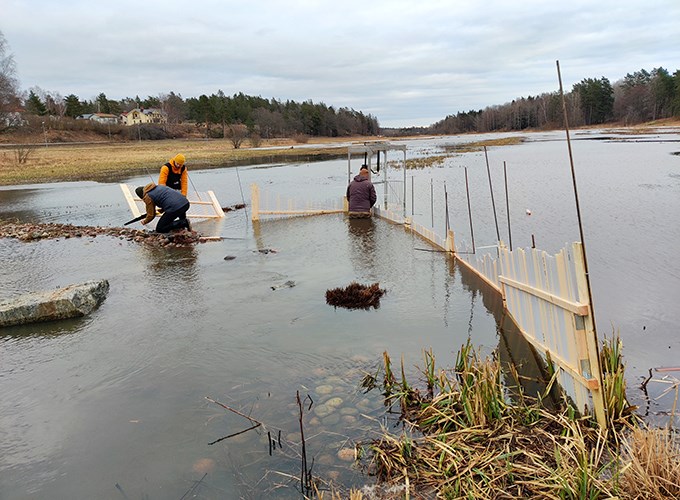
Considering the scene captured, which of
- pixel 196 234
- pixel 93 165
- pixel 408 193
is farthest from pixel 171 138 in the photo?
pixel 196 234

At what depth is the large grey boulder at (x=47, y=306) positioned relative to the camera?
7301 millimetres

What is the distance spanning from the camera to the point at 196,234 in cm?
1286

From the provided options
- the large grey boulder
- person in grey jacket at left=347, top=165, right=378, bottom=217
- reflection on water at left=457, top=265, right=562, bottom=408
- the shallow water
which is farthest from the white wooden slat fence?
person in grey jacket at left=347, top=165, right=378, bottom=217

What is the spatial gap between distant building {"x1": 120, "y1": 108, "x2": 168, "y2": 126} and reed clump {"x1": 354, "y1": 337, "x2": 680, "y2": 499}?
127m

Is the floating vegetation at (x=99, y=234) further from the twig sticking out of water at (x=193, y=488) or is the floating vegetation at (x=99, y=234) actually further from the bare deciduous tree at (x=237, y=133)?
the bare deciduous tree at (x=237, y=133)

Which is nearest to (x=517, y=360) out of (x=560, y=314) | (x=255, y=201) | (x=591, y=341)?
(x=560, y=314)

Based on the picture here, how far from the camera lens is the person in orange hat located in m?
13.5

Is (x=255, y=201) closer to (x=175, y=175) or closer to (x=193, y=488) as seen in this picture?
(x=175, y=175)

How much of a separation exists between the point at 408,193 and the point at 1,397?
17514 mm

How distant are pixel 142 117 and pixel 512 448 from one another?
437ft

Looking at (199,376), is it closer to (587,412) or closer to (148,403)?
(148,403)

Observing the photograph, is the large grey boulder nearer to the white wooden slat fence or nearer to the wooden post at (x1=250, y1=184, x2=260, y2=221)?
the white wooden slat fence

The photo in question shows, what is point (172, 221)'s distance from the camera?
A: 13.1 m

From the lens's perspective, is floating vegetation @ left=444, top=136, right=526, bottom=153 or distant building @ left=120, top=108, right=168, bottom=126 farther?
distant building @ left=120, top=108, right=168, bottom=126
